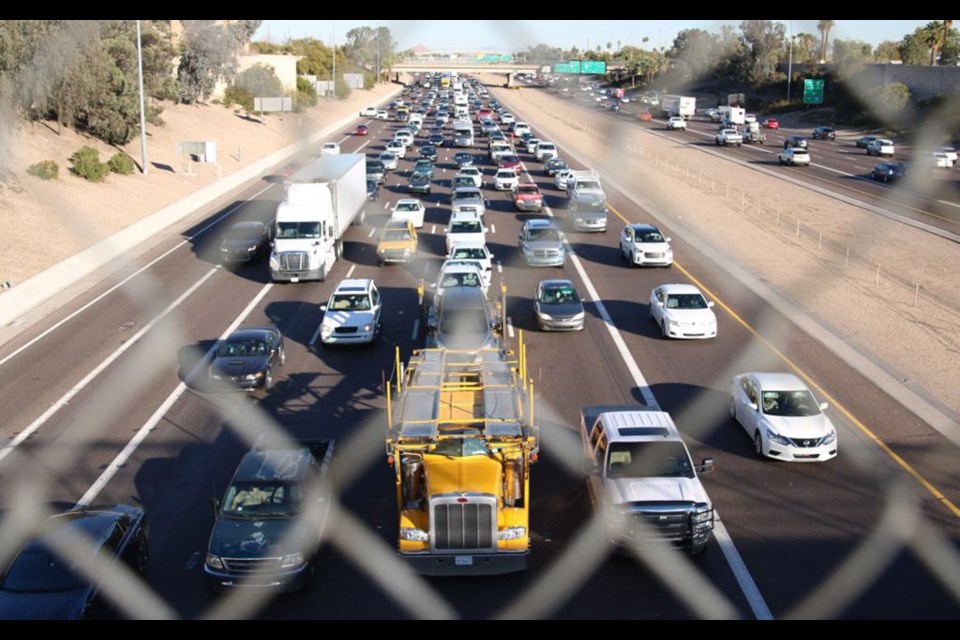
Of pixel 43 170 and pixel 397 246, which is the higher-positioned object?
pixel 43 170

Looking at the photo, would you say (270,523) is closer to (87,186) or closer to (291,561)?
(291,561)

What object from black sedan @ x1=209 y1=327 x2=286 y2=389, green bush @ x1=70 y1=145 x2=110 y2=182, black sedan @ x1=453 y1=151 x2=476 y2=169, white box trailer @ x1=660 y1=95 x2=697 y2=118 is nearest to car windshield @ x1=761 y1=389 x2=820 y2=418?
black sedan @ x1=209 y1=327 x2=286 y2=389

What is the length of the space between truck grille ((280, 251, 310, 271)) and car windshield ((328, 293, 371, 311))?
5847 millimetres

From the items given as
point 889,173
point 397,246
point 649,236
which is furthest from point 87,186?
point 889,173

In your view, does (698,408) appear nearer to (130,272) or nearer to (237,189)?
(130,272)

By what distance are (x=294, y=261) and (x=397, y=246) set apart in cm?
430

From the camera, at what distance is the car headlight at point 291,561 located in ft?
40.8

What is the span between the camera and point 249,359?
Answer: 21297 millimetres

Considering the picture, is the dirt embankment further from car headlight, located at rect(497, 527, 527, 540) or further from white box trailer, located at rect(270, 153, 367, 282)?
car headlight, located at rect(497, 527, 527, 540)

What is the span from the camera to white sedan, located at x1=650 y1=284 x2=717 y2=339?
2447 centimetres

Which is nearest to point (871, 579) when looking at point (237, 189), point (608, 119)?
point (237, 189)

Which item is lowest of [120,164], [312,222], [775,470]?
[775,470]

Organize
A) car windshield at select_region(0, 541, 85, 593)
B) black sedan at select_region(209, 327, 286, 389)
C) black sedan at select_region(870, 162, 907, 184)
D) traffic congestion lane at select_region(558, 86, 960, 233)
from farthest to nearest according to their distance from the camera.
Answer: black sedan at select_region(870, 162, 907, 184) → traffic congestion lane at select_region(558, 86, 960, 233) → black sedan at select_region(209, 327, 286, 389) → car windshield at select_region(0, 541, 85, 593)

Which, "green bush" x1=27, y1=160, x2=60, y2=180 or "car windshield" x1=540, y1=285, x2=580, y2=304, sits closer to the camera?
"car windshield" x1=540, y1=285, x2=580, y2=304
